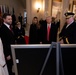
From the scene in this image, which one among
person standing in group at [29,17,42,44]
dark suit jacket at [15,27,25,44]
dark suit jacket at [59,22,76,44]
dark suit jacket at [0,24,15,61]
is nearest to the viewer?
dark suit jacket at [59,22,76,44]

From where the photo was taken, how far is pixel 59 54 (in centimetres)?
99

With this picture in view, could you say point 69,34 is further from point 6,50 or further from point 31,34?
point 31,34

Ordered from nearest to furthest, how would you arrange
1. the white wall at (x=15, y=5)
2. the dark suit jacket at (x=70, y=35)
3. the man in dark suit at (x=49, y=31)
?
the dark suit jacket at (x=70, y=35) → the man in dark suit at (x=49, y=31) → the white wall at (x=15, y=5)

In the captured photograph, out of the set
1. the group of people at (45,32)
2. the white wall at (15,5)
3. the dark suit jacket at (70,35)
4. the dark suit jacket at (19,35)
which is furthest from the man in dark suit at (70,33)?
the white wall at (15,5)

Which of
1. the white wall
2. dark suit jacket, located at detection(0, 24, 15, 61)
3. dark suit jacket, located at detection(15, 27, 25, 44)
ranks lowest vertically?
dark suit jacket, located at detection(15, 27, 25, 44)

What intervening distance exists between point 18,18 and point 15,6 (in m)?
1.01

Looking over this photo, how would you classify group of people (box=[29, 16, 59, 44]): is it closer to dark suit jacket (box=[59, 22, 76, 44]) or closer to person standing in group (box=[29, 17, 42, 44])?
person standing in group (box=[29, 17, 42, 44])

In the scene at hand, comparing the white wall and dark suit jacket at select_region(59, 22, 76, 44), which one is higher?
the white wall

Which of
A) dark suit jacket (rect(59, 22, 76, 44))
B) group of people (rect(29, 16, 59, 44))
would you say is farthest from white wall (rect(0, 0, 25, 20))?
dark suit jacket (rect(59, 22, 76, 44))

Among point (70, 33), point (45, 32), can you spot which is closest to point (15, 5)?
point (45, 32)

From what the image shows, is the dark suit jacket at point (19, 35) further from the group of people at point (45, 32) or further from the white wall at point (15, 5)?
the white wall at point (15, 5)

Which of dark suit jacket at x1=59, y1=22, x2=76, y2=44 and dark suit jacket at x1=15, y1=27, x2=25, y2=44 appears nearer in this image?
dark suit jacket at x1=59, y1=22, x2=76, y2=44

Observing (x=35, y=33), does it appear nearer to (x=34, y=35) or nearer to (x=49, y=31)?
(x=34, y=35)

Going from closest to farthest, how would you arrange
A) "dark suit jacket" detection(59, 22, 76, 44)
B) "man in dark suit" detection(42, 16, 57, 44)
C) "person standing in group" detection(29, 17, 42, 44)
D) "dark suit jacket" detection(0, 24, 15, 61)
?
1. "dark suit jacket" detection(59, 22, 76, 44)
2. "dark suit jacket" detection(0, 24, 15, 61)
3. "man in dark suit" detection(42, 16, 57, 44)
4. "person standing in group" detection(29, 17, 42, 44)
